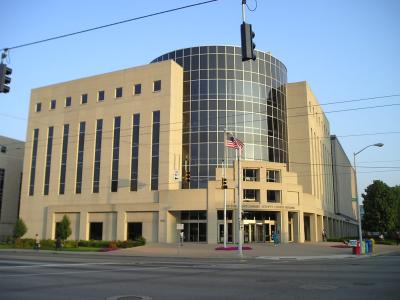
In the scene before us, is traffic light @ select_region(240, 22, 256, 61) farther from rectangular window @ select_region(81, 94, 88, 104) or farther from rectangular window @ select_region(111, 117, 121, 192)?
rectangular window @ select_region(81, 94, 88, 104)

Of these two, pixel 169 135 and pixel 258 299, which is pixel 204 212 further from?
pixel 258 299

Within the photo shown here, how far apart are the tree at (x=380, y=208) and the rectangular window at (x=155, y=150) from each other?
1709 inches

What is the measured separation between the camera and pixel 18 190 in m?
76.7

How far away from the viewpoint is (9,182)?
7519cm

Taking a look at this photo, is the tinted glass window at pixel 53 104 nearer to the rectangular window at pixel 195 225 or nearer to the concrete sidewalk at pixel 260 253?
the rectangular window at pixel 195 225

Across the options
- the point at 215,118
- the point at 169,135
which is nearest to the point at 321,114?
the point at 215,118

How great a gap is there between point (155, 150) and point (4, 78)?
39.3m

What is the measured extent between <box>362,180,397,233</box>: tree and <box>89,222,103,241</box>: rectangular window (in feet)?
161

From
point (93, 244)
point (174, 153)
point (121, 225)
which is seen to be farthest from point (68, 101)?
point (93, 244)

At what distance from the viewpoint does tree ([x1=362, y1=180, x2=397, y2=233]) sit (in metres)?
75.2

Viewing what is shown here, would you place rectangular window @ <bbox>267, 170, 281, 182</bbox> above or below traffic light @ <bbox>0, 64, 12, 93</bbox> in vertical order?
above

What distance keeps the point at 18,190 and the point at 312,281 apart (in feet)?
240

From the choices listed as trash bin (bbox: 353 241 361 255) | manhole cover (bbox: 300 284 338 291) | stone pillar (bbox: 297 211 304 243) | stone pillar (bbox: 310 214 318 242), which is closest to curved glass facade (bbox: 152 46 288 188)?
stone pillar (bbox: 297 211 304 243)

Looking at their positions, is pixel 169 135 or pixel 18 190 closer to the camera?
pixel 169 135
